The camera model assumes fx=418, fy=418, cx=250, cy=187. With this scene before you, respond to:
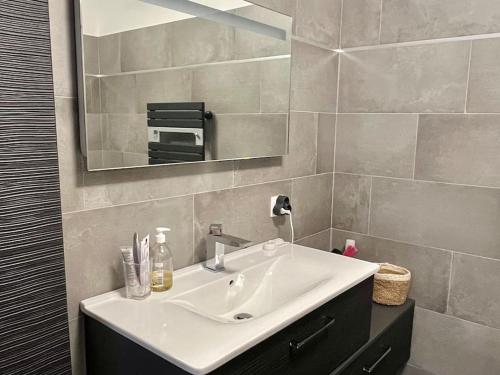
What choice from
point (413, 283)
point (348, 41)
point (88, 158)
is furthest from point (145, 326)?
point (348, 41)

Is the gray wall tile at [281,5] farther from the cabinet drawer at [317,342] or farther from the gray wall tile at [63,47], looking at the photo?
the cabinet drawer at [317,342]

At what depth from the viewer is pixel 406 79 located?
1.83 meters

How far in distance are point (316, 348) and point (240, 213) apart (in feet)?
1.91

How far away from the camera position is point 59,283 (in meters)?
1.01

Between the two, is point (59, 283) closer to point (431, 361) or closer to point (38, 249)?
point (38, 249)

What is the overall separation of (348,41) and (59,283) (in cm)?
164

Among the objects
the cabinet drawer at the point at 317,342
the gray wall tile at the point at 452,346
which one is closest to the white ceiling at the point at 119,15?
the cabinet drawer at the point at 317,342

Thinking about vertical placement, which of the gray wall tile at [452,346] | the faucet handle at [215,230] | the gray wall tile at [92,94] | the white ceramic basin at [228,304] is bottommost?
the gray wall tile at [452,346]

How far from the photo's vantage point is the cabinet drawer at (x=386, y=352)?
1460 mm

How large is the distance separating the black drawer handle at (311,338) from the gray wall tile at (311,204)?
0.68 m

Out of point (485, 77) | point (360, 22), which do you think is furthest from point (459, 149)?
point (360, 22)

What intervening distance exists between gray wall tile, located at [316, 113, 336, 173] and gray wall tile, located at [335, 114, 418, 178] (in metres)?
0.03

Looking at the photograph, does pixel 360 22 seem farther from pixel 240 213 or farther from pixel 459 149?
pixel 240 213

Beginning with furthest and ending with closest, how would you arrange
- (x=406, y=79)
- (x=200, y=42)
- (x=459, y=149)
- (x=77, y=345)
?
(x=406, y=79) → (x=459, y=149) → (x=200, y=42) → (x=77, y=345)
